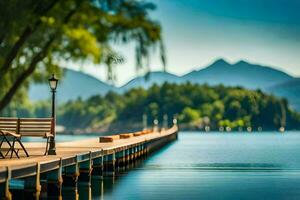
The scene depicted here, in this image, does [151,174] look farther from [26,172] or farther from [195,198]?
[26,172]

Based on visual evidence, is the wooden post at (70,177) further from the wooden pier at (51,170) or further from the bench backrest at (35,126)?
the bench backrest at (35,126)

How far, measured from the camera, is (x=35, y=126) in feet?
95.5

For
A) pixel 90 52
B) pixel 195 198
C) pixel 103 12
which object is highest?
pixel 103 12

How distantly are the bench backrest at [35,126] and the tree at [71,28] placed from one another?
14.4 metres

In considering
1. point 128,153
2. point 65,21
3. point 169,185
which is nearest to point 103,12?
point 65,21

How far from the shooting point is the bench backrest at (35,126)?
2891 centimetres

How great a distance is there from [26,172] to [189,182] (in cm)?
1955

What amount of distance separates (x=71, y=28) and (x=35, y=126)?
1593 cm

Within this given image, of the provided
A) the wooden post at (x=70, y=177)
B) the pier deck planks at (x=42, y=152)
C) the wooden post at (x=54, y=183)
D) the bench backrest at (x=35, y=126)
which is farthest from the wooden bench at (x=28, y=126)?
the wooden post at (x=54, y=183)

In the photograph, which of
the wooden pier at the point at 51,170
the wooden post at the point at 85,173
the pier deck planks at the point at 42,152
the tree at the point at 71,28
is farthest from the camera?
the wooden post at the point at 85,173

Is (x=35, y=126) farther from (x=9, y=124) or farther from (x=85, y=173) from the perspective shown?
(x=85, y=173)

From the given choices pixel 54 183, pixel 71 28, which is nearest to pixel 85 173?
pixel 54 183

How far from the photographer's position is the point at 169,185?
37094mm

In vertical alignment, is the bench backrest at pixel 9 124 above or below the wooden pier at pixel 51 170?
above
